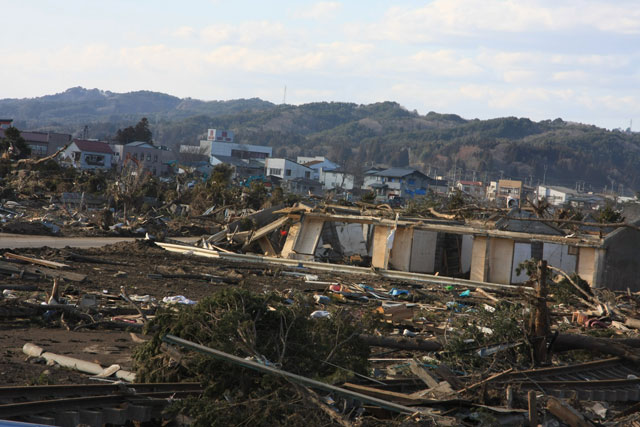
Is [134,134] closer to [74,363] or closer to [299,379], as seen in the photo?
[74,363]

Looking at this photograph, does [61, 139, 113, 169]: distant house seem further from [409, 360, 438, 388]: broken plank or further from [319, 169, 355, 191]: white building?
[409, 360, 438, 388]: broken plank

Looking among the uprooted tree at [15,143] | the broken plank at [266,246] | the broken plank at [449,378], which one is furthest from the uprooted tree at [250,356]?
the uprooted tree at [15,143]

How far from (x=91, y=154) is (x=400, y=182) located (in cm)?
3317

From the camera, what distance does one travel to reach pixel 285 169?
283 ft

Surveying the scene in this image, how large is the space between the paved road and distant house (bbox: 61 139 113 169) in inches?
1653

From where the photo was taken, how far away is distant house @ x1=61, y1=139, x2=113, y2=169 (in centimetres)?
6291

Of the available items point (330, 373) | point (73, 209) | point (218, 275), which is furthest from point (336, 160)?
point (330, 373)

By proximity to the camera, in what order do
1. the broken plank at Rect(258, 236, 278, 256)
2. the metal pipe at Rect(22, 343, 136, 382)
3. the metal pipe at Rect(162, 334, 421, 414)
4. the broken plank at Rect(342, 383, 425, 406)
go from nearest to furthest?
the metal pipe at Rect(162, 334, 421, 414) → the broken plank at Rect(342, 383, 425, 406) → the metal pipe at Rect(22, 343, 136, 382) → the broken plank at Rect(258, 236, 278, 256)

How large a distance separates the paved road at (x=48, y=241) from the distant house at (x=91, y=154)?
4198 cm

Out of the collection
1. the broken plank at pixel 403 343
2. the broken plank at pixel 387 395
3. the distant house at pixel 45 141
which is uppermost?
the distant house at pixel 45 141

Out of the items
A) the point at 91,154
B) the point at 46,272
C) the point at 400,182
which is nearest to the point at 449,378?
the point at 46,272

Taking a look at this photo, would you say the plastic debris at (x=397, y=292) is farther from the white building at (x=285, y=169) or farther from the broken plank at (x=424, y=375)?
the white building at (x=285, y=169)

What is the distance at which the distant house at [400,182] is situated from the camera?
7376 cm

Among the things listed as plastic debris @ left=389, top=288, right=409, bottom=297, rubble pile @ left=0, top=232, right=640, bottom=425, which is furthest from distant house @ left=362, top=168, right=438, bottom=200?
rubble pile @ left=0, top=232, right=640, bottom=425
